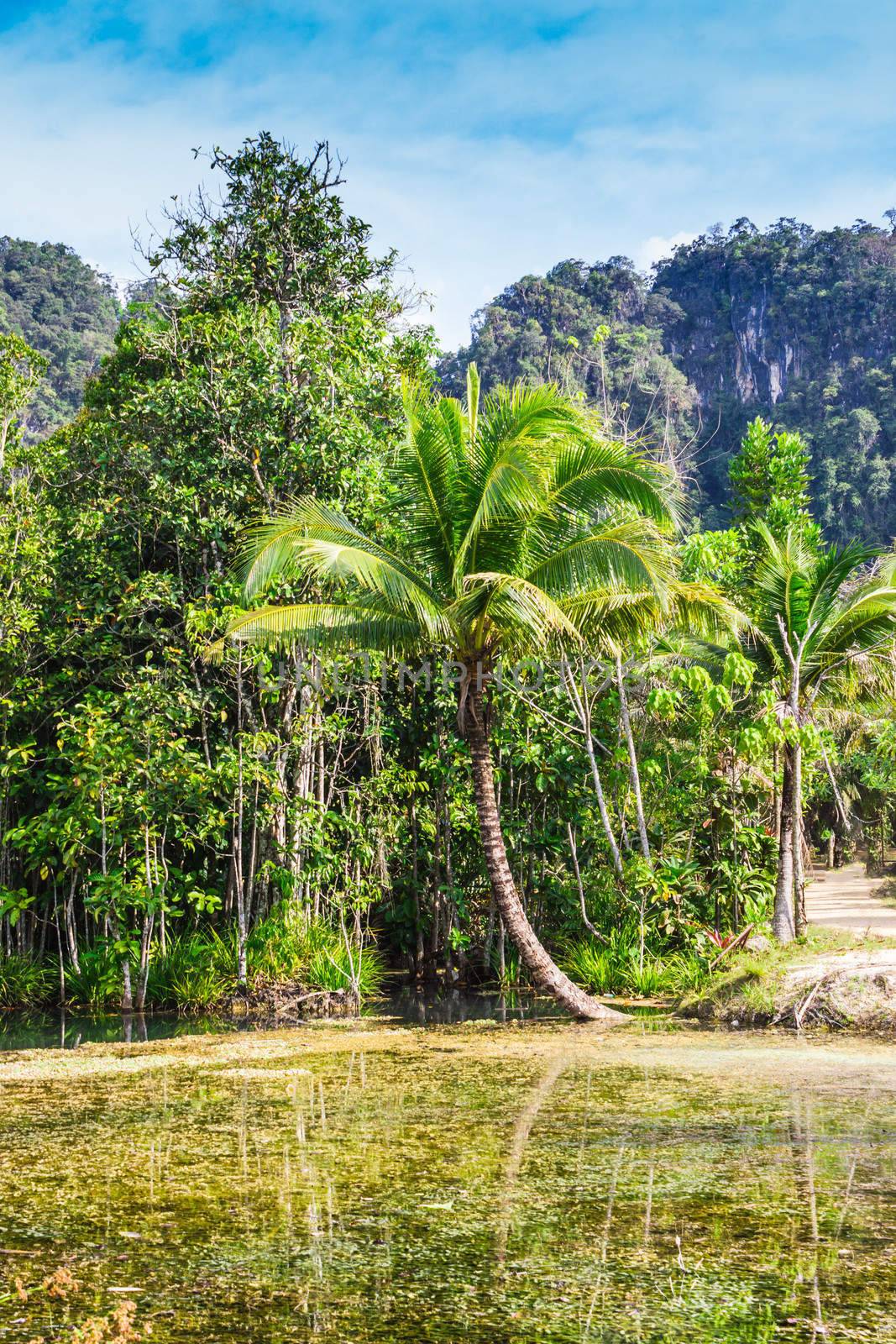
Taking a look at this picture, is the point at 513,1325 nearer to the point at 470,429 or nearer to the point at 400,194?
the point at 470,429

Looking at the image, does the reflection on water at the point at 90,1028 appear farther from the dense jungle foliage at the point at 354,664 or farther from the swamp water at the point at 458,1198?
the swamp water at the point at 458,1198

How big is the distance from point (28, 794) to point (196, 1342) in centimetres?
980

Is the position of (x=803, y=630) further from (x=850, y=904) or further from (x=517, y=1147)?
(x=850, y=904)

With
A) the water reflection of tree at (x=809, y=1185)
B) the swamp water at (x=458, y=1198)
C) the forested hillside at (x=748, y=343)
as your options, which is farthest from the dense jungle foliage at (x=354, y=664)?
the forested hillside at (x=748, y=343)

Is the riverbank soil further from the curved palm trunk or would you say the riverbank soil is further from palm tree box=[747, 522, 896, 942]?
palm tree box=[747, 522, 896, 942]

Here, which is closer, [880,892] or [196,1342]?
[196,1342]

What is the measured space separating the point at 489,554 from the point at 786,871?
4720 millimetres

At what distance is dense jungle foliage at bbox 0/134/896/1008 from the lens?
31.2 ft

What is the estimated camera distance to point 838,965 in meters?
9.51

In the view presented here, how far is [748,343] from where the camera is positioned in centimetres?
6675

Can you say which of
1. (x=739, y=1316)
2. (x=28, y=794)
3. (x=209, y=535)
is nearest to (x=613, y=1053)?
(x=739, y=1316)

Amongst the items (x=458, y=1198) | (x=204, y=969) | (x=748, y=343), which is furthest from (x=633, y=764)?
(x=748, y=343)

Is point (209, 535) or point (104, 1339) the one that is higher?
point (209, 535)

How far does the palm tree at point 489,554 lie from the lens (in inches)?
354
